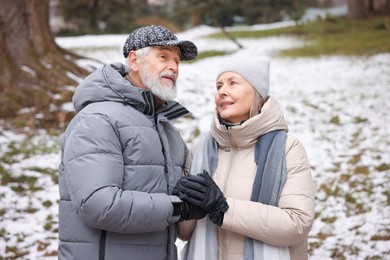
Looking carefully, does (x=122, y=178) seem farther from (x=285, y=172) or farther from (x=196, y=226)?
(x=285, y=172)

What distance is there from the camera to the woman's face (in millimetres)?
2553

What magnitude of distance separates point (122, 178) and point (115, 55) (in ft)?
39.8

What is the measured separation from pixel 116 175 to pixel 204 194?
42cm

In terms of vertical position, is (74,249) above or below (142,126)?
below

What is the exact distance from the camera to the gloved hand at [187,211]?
2.24 m

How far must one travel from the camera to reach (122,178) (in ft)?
7.25

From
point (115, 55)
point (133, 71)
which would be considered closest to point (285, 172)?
point (133, 71)

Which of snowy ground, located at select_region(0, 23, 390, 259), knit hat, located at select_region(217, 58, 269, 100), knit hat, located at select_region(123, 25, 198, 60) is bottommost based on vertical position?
snowy ground, located at select_region(0, 23, 390, 259)

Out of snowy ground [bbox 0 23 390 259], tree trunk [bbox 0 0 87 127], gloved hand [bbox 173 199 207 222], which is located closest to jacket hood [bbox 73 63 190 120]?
gloved hand [bbox 173 199 207 222]

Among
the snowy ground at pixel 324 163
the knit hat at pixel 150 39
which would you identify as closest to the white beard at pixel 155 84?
the knit hat at pixel 150 39

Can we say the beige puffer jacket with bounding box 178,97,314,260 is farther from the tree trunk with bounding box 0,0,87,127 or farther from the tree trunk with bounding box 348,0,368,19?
the tree trunk with bounding box 348,0,368,19

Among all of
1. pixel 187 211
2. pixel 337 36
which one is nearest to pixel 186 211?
pixel 187 211

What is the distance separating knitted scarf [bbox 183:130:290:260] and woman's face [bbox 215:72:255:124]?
0.18 metres

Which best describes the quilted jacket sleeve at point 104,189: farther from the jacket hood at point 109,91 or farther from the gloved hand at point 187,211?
the jacket hood at point 109,91
